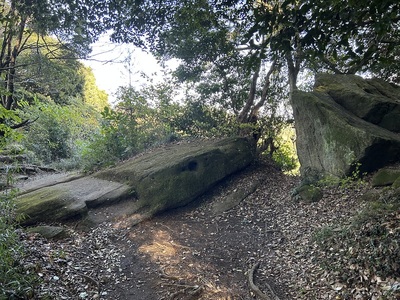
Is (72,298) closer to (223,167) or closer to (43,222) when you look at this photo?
(43,222)

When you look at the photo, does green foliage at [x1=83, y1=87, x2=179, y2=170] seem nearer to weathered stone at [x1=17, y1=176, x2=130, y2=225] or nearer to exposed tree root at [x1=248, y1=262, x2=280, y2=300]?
Answer: weathered stone at [x1=17, y1=176, x2=130, y2=225]

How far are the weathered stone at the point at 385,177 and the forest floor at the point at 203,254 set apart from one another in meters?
0.35

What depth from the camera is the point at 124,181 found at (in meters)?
7.65

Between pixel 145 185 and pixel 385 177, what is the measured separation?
5234 mm

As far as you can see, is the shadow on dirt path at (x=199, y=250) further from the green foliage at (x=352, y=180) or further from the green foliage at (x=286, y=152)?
the green foliage at (x=286, y=152)

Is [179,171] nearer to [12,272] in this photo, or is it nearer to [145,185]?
[145,185]

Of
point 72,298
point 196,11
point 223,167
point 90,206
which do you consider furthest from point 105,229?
point 196,11

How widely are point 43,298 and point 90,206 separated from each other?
10.9 feet

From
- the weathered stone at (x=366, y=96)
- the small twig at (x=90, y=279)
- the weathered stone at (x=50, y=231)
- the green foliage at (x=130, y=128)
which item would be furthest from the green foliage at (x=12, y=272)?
the weathered stone at (x=366, y=96)

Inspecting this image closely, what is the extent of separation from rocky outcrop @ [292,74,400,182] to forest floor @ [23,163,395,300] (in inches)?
29.8

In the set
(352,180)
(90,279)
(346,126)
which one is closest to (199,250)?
(90,279)

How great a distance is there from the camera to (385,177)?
5.47 meters

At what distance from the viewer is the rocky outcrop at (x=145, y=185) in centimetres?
614

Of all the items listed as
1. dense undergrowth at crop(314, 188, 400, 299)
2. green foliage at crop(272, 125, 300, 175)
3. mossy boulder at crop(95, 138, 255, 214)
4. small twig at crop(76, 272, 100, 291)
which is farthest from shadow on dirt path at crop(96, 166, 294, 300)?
green foliage at crop(272, 125, 300, 175)
